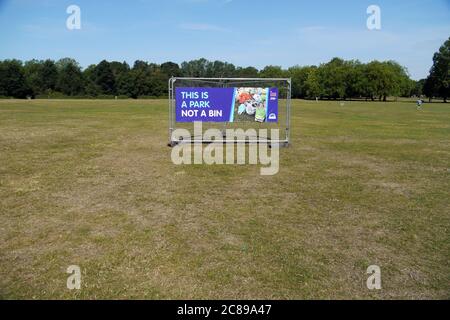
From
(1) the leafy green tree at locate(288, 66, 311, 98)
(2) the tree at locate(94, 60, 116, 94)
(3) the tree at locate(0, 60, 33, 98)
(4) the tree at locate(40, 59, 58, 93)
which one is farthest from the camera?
(1) the leafy green tree at locate(288, 66, 311, 98)

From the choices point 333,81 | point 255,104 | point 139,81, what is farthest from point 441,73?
point 255,104

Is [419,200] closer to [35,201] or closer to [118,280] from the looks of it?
[118,280]

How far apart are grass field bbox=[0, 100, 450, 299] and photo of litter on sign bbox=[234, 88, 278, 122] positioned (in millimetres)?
2984

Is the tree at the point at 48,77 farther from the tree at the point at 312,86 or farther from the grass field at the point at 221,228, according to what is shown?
the grass field at the point at 221,228

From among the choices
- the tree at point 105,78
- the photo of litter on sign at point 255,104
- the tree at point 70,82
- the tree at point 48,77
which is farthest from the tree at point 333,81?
the photo of litter on sign at point 255,104

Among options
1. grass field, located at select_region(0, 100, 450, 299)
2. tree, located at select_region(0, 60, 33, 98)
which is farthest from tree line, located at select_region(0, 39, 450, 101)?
grass field, located at select_region(0, 100, 450, 299)

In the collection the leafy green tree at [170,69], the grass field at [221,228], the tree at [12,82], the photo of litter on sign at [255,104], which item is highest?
the leafy green tree at [170,69]

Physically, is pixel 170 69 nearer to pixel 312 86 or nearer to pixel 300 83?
pixel 300 83

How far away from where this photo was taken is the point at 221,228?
6125 millimetres

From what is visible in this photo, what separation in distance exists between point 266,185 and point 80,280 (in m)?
5.40

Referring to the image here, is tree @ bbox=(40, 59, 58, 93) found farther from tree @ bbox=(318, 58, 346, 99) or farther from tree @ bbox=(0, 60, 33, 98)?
tree @ bbox=(318, 58, 346, 99)

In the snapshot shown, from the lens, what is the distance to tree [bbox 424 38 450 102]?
87550 millimetres

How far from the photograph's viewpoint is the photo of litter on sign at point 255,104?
1412 centimetres

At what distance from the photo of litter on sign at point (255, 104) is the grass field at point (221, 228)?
117 inches
